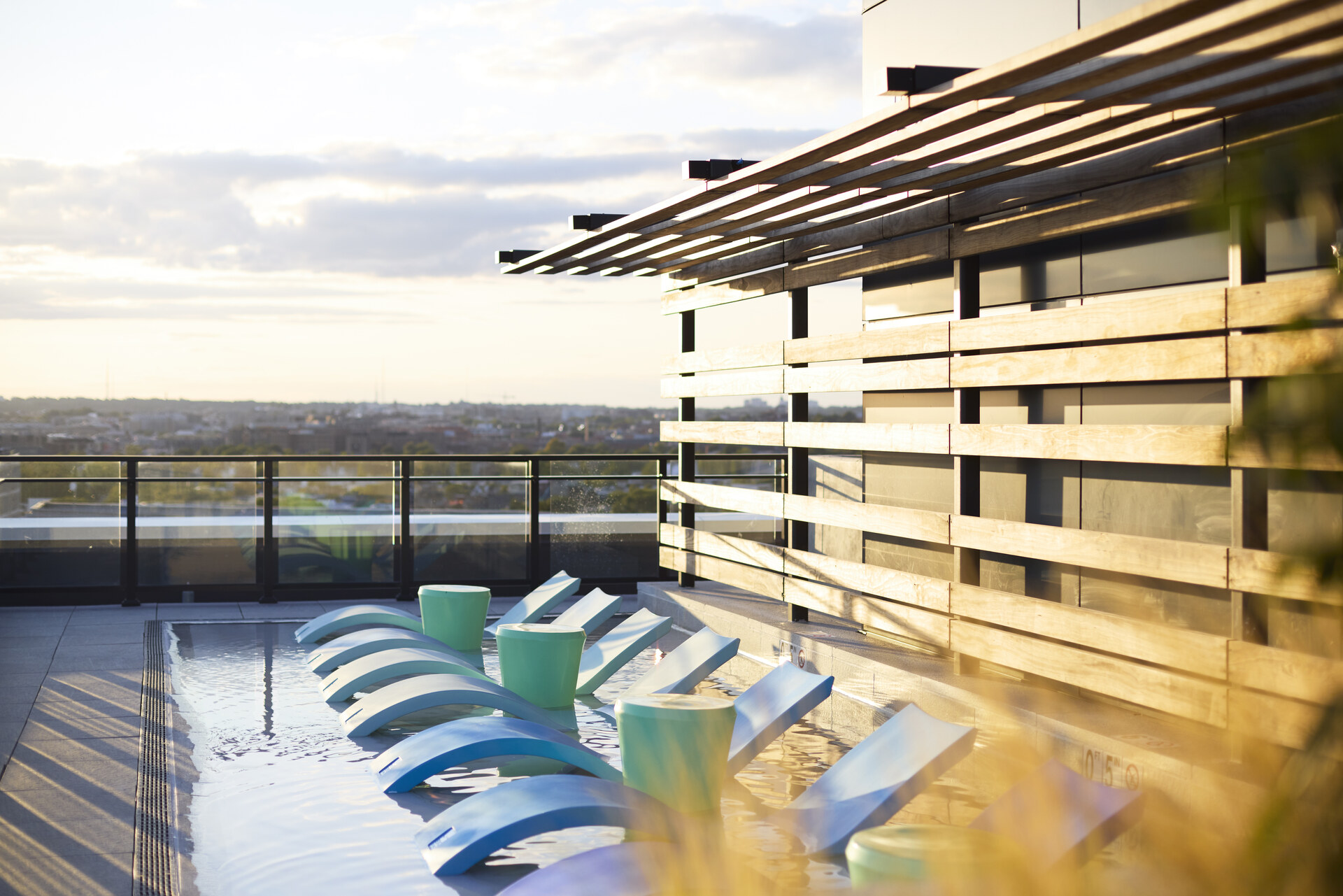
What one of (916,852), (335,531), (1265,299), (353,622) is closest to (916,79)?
(1265,299)

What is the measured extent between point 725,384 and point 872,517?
249cm

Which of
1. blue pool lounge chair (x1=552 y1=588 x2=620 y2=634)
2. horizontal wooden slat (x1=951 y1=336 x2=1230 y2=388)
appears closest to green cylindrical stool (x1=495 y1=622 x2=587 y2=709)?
blue pool lounge chair (x1=552 y1=588 x2=620 y2=634)

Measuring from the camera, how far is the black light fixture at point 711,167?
624 centimetres

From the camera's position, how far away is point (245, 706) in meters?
6.98

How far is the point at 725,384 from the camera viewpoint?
9.22m

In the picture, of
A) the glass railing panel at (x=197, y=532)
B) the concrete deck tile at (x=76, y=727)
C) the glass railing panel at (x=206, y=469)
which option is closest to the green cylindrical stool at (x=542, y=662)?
the concrete deck tile at (x=76, y=727)

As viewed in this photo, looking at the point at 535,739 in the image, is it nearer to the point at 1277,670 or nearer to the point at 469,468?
the point at 1277,670

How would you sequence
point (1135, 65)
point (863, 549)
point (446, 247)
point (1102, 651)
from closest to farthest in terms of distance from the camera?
point (1135, 65) → point (1102, 651) → point (863, 549) → point (446, 247)

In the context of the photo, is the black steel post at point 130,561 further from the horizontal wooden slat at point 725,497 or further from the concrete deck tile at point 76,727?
the horizontal wooden slat at point 725,497

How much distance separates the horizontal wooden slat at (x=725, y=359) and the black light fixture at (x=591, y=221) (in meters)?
1.48

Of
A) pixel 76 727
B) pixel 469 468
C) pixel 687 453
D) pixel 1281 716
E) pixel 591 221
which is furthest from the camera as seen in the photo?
pixel 469 468

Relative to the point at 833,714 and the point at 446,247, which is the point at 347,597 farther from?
the point at 446,247

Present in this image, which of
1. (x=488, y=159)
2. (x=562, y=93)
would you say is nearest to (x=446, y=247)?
(x=488, y=159)

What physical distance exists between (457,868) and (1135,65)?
12.3ft
